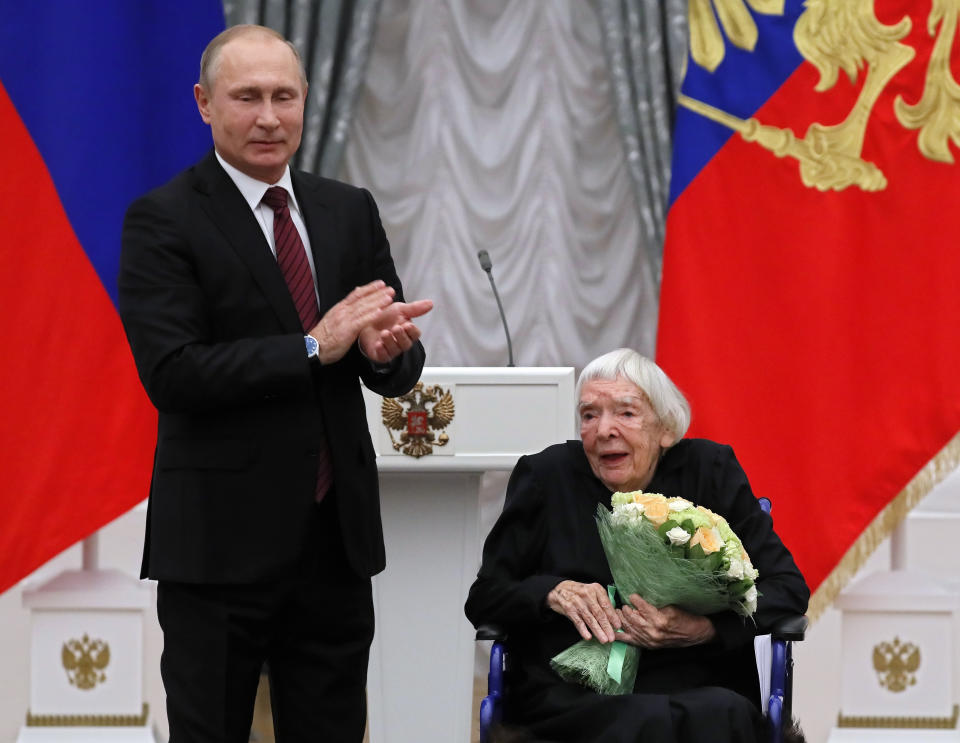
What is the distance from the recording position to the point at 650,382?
10.3 feet

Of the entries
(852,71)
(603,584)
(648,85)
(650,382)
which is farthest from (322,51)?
(603,584)

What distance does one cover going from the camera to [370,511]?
7.66ft

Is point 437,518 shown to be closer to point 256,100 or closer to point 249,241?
point 249,241

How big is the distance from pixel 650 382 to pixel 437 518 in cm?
91

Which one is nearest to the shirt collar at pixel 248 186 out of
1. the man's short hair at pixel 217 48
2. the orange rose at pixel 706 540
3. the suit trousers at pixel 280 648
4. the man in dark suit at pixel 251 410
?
the man in dark suit at pixel 251 410

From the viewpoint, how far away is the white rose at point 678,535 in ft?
8.70

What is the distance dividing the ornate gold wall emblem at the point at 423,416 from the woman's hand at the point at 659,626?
3.04 feet

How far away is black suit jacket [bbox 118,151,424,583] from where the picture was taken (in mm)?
2215

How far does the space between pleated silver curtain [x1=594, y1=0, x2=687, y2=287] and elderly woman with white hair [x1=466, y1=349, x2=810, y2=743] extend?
5.93ft

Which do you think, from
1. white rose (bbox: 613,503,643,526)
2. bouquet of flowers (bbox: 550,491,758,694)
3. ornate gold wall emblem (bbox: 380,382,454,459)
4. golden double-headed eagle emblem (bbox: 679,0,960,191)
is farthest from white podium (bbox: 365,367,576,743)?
golden double-headed eagle emblem (bbox: 679,0,960,191)

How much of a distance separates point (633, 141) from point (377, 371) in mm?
2741

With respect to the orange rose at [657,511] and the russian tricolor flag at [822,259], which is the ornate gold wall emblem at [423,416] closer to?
the orange rose at [657,511]

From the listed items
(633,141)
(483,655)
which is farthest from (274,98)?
(483,655)

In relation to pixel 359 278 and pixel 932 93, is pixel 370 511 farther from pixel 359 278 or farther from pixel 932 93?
pixel 932 93
